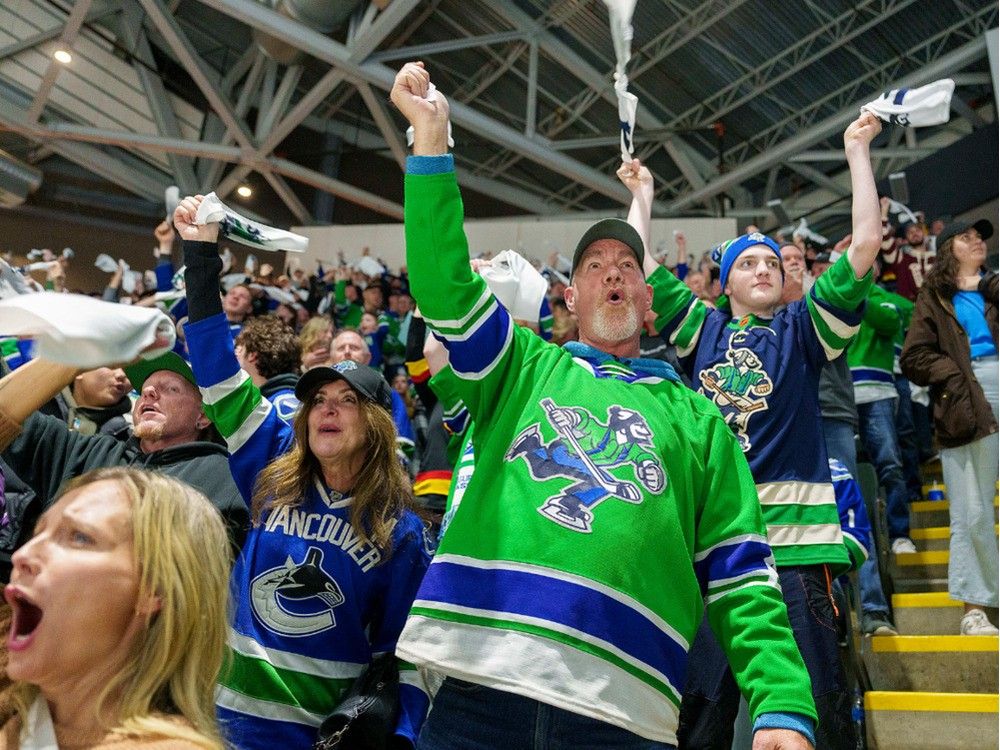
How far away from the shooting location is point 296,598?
2.59 m

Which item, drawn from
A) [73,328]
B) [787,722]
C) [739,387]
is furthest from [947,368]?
[73,328]

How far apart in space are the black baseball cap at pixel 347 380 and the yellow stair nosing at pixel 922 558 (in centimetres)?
335

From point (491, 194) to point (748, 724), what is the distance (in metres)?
13.8

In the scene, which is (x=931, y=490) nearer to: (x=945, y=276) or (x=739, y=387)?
(x=945, y=276)

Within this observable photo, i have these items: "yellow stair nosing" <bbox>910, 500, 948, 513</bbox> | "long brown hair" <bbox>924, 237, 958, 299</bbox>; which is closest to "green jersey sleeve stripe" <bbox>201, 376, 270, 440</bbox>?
"long brown hair" <bbox>924, 237, 958, 299</bbox>

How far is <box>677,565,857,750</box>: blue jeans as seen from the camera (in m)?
2.60

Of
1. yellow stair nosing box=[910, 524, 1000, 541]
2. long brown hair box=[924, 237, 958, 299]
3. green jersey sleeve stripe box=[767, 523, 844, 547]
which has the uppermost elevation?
long brown hair box=[924, 237, 958, 299]

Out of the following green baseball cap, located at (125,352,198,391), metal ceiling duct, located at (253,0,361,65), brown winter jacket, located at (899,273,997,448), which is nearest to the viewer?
green baseball cap, located at (125,352,198,391)

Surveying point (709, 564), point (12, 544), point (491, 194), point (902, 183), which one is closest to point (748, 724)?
point (709, 564)

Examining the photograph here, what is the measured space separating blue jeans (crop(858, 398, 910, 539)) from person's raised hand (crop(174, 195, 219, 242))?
388 cm

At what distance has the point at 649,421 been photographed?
6.87 feet

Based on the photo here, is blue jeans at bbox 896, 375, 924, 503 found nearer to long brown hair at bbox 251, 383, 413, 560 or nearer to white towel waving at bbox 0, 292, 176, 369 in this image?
long brown hair at bbox 251, 383, 413, 560

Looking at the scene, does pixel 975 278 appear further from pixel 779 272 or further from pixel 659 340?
pixel 779 272

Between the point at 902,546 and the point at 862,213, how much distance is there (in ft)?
9.50
